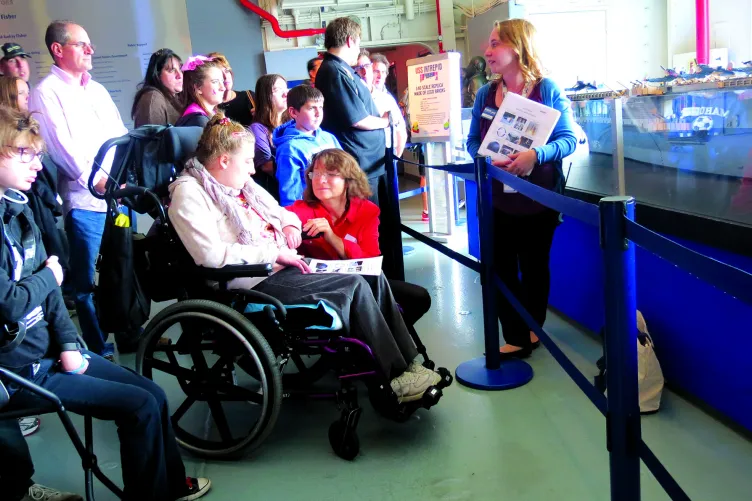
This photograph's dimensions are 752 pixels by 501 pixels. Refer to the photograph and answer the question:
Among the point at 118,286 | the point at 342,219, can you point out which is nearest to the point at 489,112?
the point at 342,219

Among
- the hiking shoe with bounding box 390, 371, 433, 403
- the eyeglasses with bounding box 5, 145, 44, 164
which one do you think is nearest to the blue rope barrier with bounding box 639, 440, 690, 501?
the hiking shoe with bounding box 390, 371, 433, 403

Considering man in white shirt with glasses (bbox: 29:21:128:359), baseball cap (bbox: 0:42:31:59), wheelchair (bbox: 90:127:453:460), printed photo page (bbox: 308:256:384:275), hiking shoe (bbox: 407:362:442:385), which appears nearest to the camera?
wheelchair (bbox: 90:127:453:460)

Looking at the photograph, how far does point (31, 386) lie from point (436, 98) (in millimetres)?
4217

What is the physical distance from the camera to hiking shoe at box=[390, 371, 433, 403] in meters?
2.23

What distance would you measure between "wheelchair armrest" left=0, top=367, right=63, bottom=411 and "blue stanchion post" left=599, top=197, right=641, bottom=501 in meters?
1.38

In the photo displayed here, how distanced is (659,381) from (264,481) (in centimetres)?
148

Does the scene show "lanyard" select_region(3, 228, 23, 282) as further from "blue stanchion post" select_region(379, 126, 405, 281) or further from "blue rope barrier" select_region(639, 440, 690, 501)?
"blue stanchion post" select_region(379, 126, 405, 281)

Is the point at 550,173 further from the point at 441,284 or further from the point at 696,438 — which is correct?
the point at 441,284

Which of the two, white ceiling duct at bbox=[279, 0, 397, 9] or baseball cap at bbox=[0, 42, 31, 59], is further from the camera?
white ceiling duct at bbox=[279, 0, 397, 9]

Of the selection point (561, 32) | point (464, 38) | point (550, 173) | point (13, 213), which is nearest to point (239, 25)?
point (464, 38)

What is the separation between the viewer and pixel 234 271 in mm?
2213

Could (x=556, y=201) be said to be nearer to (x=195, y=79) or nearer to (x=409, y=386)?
(x=409, y=386)

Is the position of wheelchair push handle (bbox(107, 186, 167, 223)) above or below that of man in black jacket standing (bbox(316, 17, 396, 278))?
below

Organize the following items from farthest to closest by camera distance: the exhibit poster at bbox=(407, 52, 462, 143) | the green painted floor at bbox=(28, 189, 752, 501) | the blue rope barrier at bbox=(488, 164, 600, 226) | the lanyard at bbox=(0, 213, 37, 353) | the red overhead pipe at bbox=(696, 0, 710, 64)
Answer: the red overhead pipe at bbox=(696, 0, 710, 64)
the exhibit poster at bbox=(407, 52, 462, 143)
the green painted floor at bbox=(28, 189, 752, 501)
the lanyard at bbox=(0, 213, 37, 353)
the blue rope barrier at bbox=(488, 164, 600, 226)
